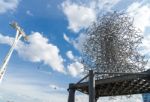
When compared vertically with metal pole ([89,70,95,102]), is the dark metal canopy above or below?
above

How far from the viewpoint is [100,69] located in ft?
56.4

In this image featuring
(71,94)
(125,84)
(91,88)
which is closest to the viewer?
(91,88)

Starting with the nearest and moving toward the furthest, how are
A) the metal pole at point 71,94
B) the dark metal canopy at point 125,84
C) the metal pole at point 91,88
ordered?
the metal pole at point 91,88 → the dark metal canopy at point 125,84 → the metal pole at point 71,94

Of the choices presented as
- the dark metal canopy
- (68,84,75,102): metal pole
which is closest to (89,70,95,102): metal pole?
the dark metal canopy

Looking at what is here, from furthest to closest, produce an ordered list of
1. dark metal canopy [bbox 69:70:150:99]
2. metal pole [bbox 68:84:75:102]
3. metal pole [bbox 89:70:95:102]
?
metal pole [bbox 68:84:75:102]
dark metal canopy [bbox 69:70:150:99]
metal pole [bbox 89:70:95:102]

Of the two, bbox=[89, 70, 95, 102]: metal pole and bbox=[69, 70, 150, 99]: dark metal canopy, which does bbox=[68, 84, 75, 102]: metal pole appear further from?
bbox=[89, 70, 95, 102]: metal pole

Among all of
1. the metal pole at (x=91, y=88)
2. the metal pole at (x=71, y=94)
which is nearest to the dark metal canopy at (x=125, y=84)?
the metal pole at (x=71, y=94)

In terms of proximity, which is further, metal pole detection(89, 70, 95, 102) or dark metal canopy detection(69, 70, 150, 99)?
dark metal canopy detection(69, 70, 150, 99)

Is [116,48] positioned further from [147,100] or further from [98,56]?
[147,100]

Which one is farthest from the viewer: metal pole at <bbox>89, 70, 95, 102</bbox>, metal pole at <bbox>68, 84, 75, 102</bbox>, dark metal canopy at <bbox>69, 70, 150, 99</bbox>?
metal pole at <bbox>68, 84, 75, 102</bbox>

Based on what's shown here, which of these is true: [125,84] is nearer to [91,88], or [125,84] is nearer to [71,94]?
[71,94]

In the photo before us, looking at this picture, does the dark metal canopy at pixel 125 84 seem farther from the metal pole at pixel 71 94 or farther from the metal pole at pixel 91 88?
the metal pole at pixel 91 88

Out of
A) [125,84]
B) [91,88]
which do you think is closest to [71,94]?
[91,88]

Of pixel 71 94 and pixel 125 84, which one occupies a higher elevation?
pixel 125 84
